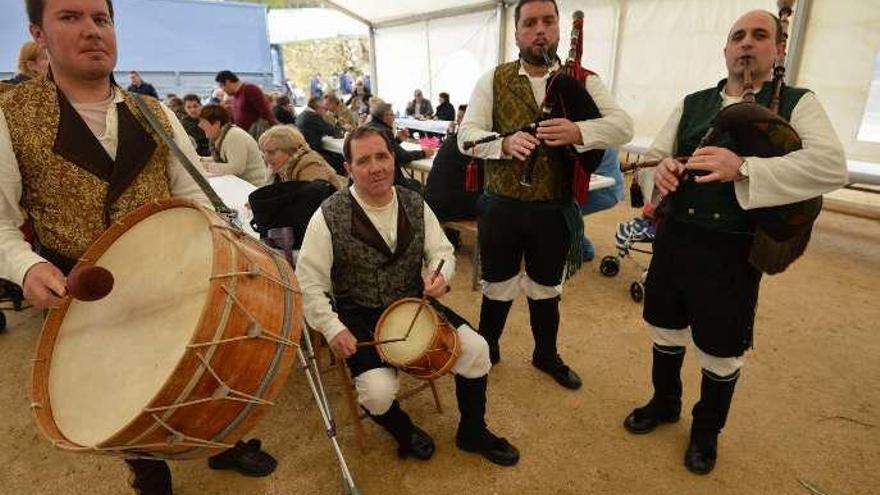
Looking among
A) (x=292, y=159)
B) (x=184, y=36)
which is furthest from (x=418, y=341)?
(x=184, y=36)

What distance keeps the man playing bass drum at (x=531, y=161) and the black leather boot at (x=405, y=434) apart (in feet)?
2.44

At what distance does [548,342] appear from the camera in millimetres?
2477

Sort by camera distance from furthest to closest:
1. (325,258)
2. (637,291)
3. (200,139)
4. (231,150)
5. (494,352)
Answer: (200,139)
(231,150)
(637,291)
(494,352)
(325,258)

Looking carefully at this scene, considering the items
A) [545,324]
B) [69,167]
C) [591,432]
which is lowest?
[591,432]

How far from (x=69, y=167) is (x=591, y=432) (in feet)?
7.16

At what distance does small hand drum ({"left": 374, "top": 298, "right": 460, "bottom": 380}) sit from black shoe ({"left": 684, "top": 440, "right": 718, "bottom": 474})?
3.59 ft

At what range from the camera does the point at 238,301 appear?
42.9 inches

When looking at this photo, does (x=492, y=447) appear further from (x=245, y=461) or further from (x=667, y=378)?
(x=245, y=461)

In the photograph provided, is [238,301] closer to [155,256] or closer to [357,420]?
[155,256]

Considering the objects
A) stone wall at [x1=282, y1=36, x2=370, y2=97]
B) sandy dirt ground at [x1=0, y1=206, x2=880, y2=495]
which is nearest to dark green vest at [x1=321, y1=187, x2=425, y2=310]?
sandy dirt ground at [x1=0, y1=206, x2=880, y2=495]

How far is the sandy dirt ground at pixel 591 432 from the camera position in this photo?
190 centimetres


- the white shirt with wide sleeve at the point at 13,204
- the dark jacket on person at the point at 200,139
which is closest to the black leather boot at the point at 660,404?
the white shirt with wide sleeve at the point at 13,204

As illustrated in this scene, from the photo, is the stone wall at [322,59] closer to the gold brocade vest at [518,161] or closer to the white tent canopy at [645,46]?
the white tent canopy at [645,46]

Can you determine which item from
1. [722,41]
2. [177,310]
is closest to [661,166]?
[177,310]
